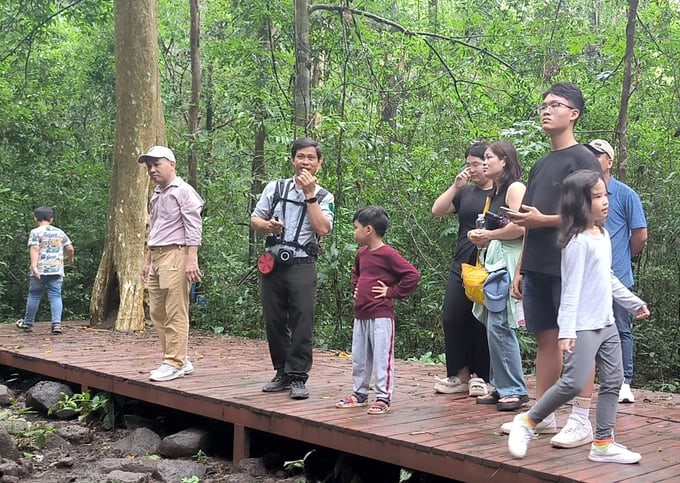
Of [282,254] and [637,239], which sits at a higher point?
[637,239]

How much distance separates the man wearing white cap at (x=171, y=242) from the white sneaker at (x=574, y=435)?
3143mm

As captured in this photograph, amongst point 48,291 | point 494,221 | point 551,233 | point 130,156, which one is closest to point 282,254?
point 494,221

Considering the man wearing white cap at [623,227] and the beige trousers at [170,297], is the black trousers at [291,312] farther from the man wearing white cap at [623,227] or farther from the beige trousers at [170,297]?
the man wearing white cap at [623,227]

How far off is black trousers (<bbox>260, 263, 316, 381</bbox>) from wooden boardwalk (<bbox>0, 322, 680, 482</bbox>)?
323 mm

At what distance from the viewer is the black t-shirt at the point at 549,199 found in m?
4.09

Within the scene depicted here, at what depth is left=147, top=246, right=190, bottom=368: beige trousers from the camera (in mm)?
6207

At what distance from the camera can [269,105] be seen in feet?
40.2

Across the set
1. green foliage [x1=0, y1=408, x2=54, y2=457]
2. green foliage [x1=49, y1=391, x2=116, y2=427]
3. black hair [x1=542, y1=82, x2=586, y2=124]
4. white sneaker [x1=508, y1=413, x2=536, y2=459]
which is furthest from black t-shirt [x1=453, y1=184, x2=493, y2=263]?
green foliage [x1=0, y1=408, x2=54, y2=457]

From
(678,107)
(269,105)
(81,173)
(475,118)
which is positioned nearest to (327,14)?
(269,105)

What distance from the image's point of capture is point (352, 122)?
10734mm

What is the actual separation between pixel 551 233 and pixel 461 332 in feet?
5.42

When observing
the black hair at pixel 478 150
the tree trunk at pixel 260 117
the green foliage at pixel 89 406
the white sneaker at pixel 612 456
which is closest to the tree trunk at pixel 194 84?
the tree trunk at pixel 260 117

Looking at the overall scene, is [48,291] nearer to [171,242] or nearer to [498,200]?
→ [171,242]

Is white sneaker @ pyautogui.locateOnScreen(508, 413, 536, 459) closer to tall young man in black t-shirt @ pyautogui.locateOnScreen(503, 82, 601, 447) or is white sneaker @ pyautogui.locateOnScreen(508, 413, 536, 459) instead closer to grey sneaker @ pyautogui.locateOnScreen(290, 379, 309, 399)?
tall young man in black t-shirt @ pyautogui.locateOnScreen(503, 82, 601, 447)
